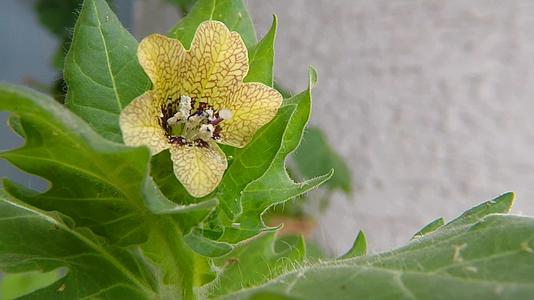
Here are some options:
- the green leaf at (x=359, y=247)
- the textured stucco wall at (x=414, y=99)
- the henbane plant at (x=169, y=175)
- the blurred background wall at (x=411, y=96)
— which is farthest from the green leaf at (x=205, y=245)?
the textured stucco wall at (x=414, y=99)

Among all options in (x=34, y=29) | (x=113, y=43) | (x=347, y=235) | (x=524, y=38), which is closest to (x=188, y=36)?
(x=113, y=43)

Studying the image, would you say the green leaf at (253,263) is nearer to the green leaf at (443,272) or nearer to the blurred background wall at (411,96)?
the green leaf at (443,272)

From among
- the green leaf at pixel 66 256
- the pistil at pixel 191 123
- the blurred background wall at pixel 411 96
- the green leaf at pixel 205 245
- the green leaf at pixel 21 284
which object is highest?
the blurred background wall at pixel 411 96

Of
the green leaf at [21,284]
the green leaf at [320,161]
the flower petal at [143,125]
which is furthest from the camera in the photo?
the green leaf at [320,161]

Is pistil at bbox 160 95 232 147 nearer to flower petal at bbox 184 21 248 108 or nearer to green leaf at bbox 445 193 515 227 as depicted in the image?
flower petal at bbox 184 21 248 108

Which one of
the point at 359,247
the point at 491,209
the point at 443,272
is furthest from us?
the point at 359,247

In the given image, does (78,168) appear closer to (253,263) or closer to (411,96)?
(253,263)

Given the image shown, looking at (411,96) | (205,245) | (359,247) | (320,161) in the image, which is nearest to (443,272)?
(205,245)
